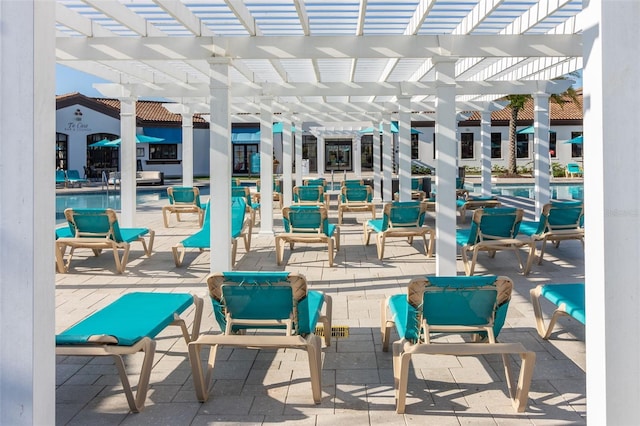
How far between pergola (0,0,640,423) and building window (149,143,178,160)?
1876 centimetres

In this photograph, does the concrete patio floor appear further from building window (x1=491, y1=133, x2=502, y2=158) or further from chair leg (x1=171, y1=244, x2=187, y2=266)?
building window (x1=491, y1=133, x2=502, y2=158)

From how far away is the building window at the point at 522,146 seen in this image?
37.1 meters

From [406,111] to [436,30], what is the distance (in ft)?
17.0

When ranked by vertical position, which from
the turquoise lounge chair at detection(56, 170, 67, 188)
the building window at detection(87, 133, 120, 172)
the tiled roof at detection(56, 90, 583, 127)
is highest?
the tiled roof at detection(56, 90, 583, 127)

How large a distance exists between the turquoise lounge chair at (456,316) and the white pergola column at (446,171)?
3.12 m

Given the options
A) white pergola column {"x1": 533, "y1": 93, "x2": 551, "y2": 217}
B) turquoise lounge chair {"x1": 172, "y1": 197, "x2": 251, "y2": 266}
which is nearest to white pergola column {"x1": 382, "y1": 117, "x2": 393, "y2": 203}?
white pergola column {"x1": 533, "y1": 93, "x2": 551, "y2": 217}

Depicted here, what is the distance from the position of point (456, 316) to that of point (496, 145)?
1359 inches

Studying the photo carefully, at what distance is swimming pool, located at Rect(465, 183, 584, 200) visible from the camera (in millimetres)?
21875

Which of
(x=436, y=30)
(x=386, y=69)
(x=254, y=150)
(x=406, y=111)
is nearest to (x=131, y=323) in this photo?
(x=436, y=30)

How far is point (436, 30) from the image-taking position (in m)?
7.78

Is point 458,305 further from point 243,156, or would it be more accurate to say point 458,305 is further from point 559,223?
point 243,156

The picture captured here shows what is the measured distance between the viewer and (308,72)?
1082 cm

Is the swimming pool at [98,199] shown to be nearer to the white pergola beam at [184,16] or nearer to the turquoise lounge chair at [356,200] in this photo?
the turquoise lounge chair at [356,200]
